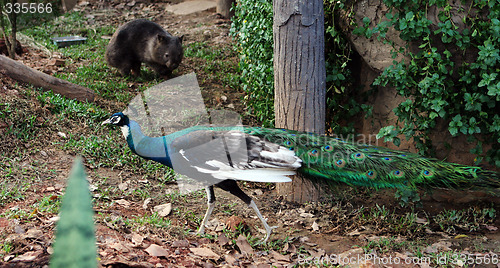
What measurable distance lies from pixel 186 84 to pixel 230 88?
2.51ft

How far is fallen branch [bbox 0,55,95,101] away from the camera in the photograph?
221 inches

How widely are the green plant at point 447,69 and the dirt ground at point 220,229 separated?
874 mm

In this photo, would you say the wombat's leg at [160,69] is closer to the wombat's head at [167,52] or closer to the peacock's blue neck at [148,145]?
the wombat's head at [167,52]

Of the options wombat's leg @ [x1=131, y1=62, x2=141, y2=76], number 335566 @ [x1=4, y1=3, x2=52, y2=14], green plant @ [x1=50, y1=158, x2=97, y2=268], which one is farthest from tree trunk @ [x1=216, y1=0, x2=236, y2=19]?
green plant @ [x1=50, y1=158, x2=97, y2=268]

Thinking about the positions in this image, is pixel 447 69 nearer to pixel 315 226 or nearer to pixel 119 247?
pixel 315 226

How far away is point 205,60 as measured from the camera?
806 centimetres

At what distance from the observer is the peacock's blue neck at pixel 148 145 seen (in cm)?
380

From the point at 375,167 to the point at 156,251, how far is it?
1.94 m

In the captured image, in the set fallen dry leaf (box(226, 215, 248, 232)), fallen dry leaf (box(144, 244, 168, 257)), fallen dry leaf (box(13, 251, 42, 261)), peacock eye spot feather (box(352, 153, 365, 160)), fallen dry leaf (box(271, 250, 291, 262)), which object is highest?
peacock eye spot feather (box(352, 153, 365, 160))

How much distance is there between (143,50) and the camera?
722 cm

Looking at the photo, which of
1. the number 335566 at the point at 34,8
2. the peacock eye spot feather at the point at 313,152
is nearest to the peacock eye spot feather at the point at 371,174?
the peacock eye spot feather at the point at 313,152

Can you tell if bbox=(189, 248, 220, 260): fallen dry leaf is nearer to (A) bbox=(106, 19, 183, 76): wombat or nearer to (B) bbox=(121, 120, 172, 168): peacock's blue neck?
(B) bbox=(121, 120, 172, 168): peacock's blue neck

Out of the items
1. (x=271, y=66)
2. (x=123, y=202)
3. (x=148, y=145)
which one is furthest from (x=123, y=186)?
(x=271, y=66)

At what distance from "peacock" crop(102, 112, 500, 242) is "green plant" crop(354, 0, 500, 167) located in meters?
0.65
